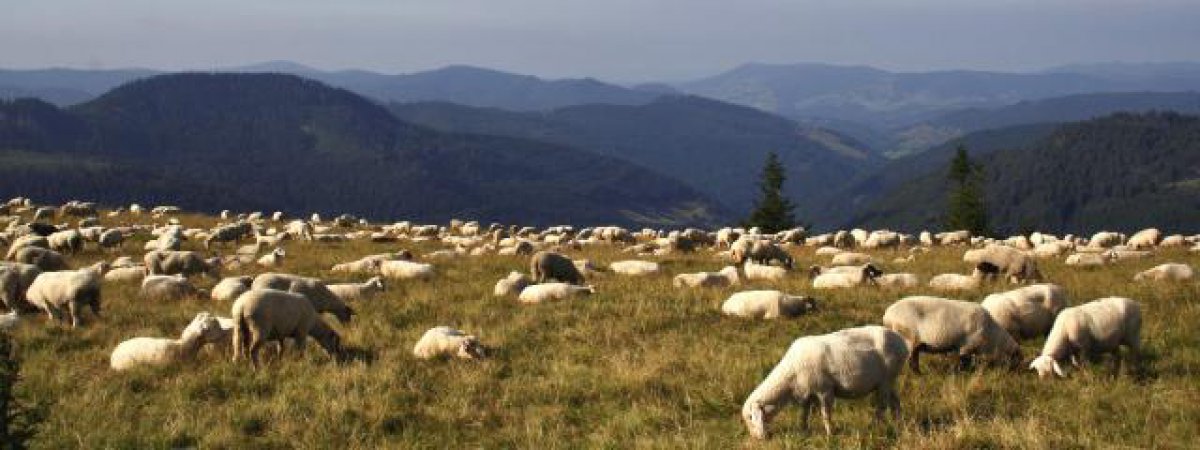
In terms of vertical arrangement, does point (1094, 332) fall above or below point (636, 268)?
above

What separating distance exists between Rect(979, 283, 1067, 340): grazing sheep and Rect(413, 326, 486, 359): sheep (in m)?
8.25

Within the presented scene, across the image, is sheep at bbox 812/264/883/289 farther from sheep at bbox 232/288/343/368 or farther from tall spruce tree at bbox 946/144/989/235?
tall spruce tree at bbox 946/144/989/235

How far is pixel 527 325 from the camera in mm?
16469

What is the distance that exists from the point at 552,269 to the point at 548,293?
15.6 ft

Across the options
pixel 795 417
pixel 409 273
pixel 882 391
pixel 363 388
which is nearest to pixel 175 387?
pixel 363 388

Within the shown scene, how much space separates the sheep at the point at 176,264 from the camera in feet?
80.8

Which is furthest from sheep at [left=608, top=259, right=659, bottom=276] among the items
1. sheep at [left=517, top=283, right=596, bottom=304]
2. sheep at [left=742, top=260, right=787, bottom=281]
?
sheep at [left=517, top=283, right=596, bottom=304]

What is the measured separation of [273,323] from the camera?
14000 mm

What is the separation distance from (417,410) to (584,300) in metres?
8.46

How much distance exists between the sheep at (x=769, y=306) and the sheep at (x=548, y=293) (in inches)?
157

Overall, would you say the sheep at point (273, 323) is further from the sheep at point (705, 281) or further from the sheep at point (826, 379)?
the sheep at point (705, 281)

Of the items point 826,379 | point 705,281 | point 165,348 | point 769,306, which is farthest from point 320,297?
point 826,379

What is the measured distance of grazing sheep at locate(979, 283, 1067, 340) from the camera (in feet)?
46.1

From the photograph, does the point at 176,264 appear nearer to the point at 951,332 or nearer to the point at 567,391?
the point at 567,391
